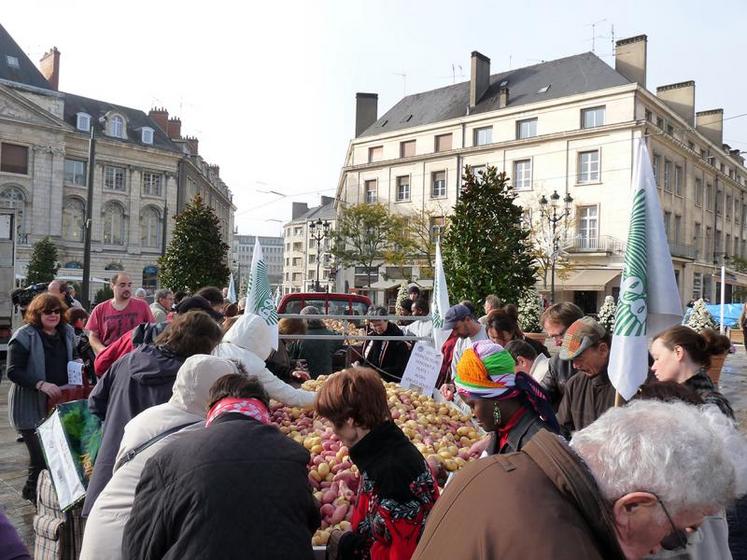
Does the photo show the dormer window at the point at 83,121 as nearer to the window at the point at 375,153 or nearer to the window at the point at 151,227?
the window at the point at 151,227

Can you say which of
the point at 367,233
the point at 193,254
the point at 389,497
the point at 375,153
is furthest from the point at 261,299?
the point at 375,153

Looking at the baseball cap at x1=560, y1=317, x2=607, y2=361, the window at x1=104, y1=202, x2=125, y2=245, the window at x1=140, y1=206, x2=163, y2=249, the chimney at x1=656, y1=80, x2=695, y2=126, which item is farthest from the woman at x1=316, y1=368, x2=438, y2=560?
the window at x1=140, y1=206, x2=163, y2=249

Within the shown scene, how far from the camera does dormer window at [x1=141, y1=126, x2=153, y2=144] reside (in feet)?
183

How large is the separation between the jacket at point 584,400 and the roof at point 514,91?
40241 mm

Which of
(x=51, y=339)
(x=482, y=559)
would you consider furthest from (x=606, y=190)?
(x=482, y=559)

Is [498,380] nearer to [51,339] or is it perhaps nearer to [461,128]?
[51,339]

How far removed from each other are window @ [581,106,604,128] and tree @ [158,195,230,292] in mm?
27989

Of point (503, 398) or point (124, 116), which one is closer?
point (503, 398)

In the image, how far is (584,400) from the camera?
3814 mm

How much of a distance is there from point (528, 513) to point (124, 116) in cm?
6040

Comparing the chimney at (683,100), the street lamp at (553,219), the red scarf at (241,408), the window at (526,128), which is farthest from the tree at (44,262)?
the chimney at (683,100)

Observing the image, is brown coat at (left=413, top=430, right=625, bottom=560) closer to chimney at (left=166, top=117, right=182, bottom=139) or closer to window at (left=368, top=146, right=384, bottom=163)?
window at (left=368, top=146, right=384, bottom=163)

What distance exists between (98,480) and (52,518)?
0.65 meters

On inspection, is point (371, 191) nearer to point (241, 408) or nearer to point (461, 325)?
point (461, 325)
